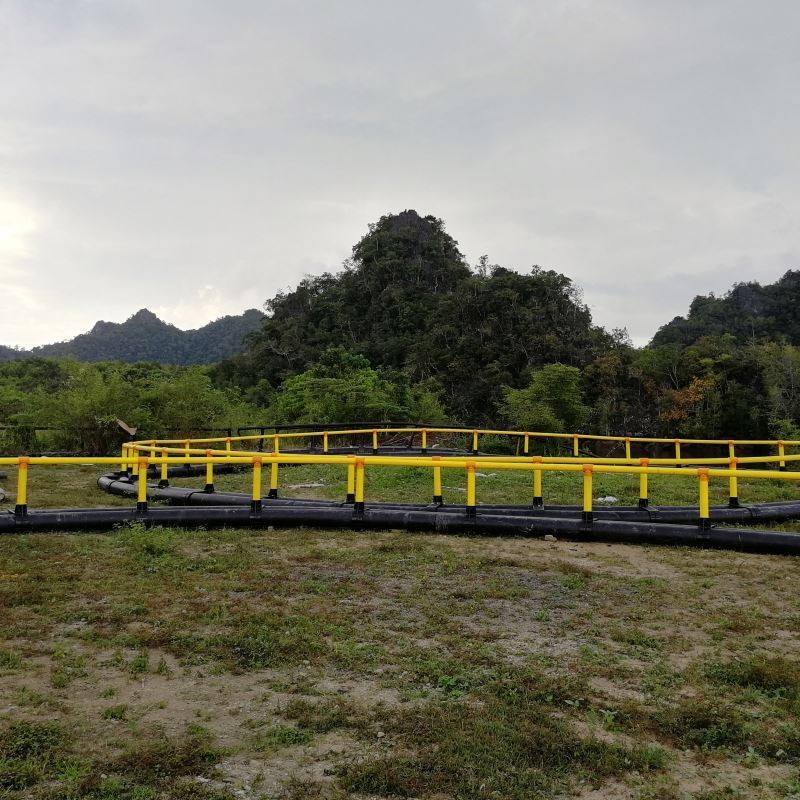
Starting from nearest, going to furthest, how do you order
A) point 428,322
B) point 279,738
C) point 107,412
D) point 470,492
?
point 279,738 < point 470,492 < point 107,412 < point 428,322

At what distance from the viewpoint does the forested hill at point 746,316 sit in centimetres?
5900

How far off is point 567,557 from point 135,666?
4.49 meters

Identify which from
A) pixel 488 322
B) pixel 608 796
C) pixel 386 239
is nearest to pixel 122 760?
pixel 608 796

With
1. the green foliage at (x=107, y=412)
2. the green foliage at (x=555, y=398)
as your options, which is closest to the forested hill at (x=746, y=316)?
the green foliage at (x=555, y=398)

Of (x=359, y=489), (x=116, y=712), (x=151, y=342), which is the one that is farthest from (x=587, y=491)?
(x=151, y=342)

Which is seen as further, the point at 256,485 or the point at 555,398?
the point at 555,398

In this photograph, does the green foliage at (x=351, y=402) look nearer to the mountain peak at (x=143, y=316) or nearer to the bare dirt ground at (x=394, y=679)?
the bare dirt ground at (x=394, y=679)

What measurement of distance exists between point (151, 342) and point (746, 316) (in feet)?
286

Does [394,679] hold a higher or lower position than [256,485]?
lower

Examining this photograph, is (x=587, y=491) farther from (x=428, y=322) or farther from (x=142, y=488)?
(x=428, y=322)

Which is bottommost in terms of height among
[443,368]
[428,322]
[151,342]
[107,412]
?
[107,412]

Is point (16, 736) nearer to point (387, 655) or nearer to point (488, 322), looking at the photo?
point (387, 655)

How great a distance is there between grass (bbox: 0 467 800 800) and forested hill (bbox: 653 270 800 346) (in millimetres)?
56904

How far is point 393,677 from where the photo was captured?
12.4 feet
